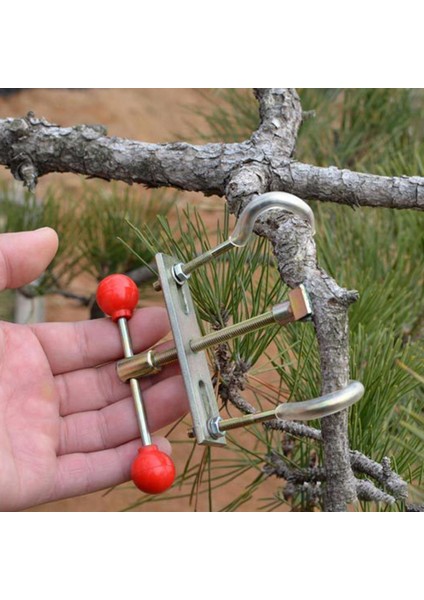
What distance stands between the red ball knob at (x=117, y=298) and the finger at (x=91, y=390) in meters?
0.04

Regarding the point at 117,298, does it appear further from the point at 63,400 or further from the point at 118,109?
the point at 118,109

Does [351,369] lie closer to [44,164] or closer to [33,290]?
[44,164]

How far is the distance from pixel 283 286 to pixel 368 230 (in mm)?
159

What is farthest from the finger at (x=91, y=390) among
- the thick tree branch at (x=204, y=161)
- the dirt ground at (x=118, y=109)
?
the dirt ground at (x=118, y=109)

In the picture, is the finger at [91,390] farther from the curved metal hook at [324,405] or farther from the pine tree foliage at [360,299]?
the curved metal hook at [324,405]

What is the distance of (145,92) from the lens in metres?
1.48

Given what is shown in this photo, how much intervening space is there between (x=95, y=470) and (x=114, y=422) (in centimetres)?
3

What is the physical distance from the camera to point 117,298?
0.47 meters

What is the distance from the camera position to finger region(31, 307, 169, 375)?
494mm

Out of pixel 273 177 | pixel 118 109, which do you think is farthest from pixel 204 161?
pixel 118 109

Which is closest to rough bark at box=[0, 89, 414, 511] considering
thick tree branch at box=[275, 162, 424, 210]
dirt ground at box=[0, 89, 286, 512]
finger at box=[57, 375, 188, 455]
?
thick tree branch at box=[275, 162, 424, 210]

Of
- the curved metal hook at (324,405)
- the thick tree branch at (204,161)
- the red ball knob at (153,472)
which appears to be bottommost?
the red ball knob at (153,472)

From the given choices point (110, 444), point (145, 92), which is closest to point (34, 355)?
point (110, 444)

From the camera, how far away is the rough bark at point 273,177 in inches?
13.8
